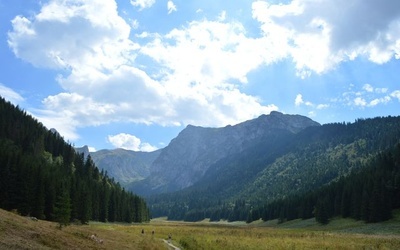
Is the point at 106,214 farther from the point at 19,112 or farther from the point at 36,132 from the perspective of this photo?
the point at 19,112

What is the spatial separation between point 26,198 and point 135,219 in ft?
243

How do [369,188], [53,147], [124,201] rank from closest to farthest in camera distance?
[369,188] < [124,201] < [53,147]

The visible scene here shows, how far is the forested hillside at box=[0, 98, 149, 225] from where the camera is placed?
3044 inches

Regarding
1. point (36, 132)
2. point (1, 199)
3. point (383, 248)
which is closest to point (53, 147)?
point (36, 132)

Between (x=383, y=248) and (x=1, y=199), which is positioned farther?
(x=1, y=199)

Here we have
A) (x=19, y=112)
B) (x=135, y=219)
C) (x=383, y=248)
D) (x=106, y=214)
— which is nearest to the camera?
(x=383, y=248)

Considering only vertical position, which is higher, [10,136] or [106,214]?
[10,136]

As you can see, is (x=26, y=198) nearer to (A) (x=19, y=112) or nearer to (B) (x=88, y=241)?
(B) (x=88, y=241)

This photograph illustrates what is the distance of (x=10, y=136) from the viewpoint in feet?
454

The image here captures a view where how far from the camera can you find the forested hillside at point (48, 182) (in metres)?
77.3

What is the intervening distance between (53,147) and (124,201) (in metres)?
45.5

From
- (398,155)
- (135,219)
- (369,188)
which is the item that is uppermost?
(398,155)

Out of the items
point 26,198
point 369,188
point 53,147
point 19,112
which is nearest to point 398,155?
point 369,188

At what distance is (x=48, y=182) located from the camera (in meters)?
85.7
